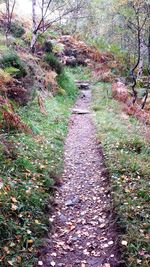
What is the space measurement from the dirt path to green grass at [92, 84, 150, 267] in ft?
0.83

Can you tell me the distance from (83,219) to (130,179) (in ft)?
4.52

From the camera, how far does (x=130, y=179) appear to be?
6.12 meters

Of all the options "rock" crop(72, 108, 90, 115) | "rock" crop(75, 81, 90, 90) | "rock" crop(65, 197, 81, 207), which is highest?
"rock" crop(75, 81, 90, 90)

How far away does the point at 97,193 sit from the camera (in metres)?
6.21

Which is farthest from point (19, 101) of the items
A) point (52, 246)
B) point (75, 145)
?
point (52, 246)

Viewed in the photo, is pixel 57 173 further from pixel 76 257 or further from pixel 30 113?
pixel 30 113

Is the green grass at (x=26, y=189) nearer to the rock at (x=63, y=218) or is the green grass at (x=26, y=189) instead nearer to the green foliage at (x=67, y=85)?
the rock at (x=63, y=218)

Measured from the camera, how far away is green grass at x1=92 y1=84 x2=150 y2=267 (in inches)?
168

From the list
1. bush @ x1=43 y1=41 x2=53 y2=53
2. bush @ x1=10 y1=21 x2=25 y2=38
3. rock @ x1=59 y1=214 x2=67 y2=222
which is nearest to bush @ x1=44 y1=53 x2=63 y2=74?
bush @ x1=43 y1=41 x2=53 y2=53

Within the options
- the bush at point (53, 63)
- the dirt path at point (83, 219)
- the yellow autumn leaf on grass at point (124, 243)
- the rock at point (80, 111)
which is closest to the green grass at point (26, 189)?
the dirt path at point (83, 219)

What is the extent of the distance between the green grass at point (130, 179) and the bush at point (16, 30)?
29.6ft

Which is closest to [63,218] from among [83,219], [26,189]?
[83,219]

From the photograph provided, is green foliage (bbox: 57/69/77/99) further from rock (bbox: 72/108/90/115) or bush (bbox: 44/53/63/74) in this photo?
rock (bbox: 72/108/90/115)

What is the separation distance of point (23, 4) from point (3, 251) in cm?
2768
